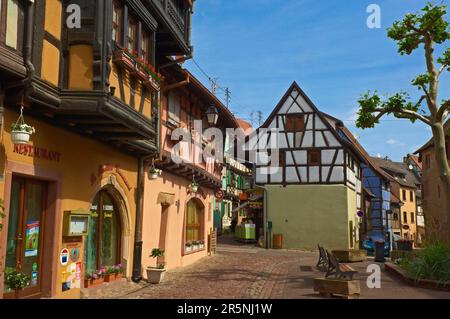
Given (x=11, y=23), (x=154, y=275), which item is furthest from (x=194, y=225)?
(x=11, y=23)

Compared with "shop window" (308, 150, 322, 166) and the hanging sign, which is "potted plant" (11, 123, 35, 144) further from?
"shop window" (308, 150, 322, 166)

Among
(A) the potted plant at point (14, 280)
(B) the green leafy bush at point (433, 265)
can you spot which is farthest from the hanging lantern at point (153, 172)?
(B) the green leafy bush at point (433, 265)

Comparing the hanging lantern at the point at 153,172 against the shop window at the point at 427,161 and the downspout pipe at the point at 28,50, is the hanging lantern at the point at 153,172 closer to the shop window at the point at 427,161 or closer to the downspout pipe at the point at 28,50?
the downspout pipe at the point at 28,50

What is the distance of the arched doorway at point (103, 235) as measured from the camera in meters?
10.2

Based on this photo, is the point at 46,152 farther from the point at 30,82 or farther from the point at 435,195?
the point at 435,195

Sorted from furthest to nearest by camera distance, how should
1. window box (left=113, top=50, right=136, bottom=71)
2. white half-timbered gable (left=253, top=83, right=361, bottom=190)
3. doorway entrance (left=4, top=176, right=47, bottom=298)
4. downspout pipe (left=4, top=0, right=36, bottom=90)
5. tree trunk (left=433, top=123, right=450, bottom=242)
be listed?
white half-timbered gable (left=253, top=83, right=361, bottom=190)
tree trunk (left=433, top=123, right=450, bottom=242)
window box (left=113, top=50, right=136, bottom=71)
doorway entrance (left=4, top=176, right=47, bottom=298)
downspout pipe (left=4, top=0, right=36, bottom=90)

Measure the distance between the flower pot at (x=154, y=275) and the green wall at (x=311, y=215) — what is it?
1739cm

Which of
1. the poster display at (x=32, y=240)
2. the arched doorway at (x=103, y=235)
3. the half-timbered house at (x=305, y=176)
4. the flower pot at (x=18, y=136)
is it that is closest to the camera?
the flower pot at (x=18, y=136)

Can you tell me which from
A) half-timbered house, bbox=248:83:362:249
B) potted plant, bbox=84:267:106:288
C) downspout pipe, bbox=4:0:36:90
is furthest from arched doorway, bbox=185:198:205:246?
downspout pipe, bbox=4:0:36:90

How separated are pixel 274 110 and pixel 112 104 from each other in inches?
881

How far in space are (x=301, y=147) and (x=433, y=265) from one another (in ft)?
58.8

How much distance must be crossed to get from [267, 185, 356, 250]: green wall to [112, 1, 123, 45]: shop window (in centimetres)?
2079

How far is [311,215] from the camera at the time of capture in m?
28.2

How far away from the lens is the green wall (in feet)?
90.7
